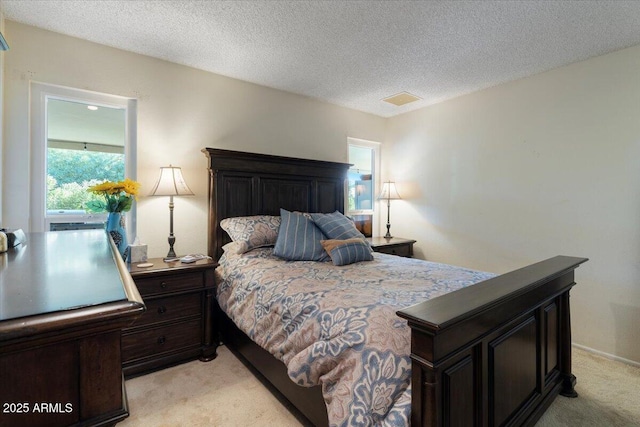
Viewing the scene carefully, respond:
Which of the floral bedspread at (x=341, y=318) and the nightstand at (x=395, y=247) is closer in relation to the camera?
the floral bedspread at (x=341, y=318)

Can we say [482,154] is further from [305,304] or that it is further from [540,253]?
[305,304]

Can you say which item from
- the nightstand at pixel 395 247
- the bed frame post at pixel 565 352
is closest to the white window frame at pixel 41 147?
the nightstand at pixel 395 247

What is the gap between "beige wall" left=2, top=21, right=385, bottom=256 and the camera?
212 cm

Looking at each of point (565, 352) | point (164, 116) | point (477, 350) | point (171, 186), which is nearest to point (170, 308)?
point (171, 186)

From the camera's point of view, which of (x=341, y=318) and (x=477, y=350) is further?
(x=341, y=318)

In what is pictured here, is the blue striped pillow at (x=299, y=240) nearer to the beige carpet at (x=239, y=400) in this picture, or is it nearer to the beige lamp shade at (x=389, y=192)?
the beige carpet at (x=239, y=400)

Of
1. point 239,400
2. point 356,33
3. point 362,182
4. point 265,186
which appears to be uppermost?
point 356,33

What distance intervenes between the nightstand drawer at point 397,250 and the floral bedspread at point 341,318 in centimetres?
98

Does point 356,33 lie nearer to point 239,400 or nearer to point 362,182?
point 362,182

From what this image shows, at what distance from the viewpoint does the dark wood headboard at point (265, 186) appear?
9.18 feet

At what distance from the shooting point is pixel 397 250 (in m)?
3.63

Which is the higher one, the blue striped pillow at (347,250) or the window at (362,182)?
the window at (362,182)

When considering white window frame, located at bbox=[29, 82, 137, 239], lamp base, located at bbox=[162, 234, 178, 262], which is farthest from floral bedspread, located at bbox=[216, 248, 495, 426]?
white window frame, located at bbox=[29, 82, 137, 239]

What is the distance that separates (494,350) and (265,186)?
239 cm
